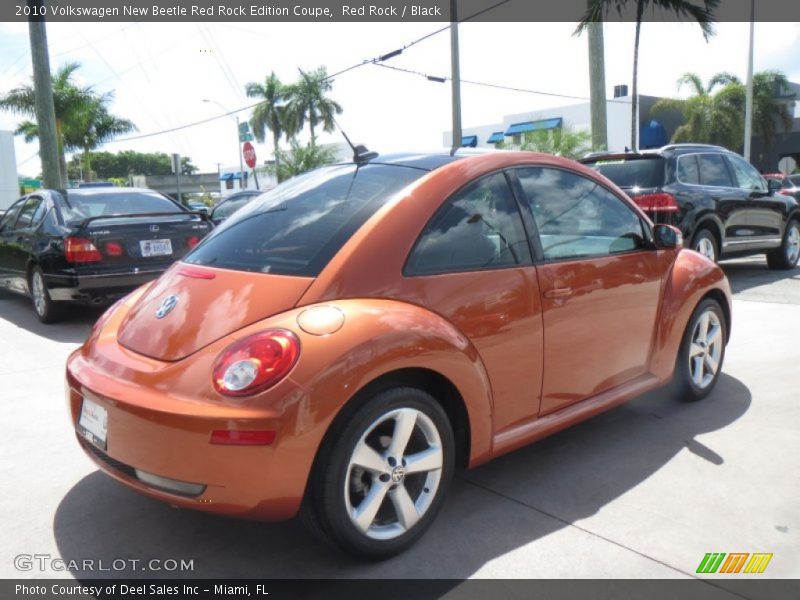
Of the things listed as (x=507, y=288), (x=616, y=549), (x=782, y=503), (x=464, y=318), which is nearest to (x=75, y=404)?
(x=464, y=318)

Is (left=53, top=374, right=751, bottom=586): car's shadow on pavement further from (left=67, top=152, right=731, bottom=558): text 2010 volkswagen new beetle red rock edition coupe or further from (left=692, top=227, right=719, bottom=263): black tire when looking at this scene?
(left=692, top=227, right=719, bottom=263): black tire

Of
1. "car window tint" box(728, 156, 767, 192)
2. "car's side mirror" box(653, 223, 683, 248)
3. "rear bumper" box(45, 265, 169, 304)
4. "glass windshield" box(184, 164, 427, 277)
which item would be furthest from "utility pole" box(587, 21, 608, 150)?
"glass windshield" box(184, 164, 427, 277)

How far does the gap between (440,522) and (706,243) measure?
6.92 m

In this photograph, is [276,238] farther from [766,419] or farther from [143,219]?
[143,219]

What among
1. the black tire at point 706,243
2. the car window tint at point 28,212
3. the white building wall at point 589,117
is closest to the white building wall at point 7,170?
the white building wall at point 589,117

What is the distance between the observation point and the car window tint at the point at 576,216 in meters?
3.33

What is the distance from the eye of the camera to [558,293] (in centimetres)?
321

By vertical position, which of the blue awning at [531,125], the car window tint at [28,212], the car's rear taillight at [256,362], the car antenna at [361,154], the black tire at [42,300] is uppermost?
the blue awning at [531,125]

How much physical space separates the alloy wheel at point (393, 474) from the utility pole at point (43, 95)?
1360 centimetres

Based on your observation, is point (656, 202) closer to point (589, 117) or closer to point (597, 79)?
point (597, 79)

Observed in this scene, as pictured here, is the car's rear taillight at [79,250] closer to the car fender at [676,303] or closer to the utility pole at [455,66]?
the car fender at [676,303]

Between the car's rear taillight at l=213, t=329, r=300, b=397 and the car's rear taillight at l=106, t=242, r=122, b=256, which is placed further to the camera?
the car's rear taillight at l=106, t=242, r=122, b=256

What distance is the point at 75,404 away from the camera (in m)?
2.84

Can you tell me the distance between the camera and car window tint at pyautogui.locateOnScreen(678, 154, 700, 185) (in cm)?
829
